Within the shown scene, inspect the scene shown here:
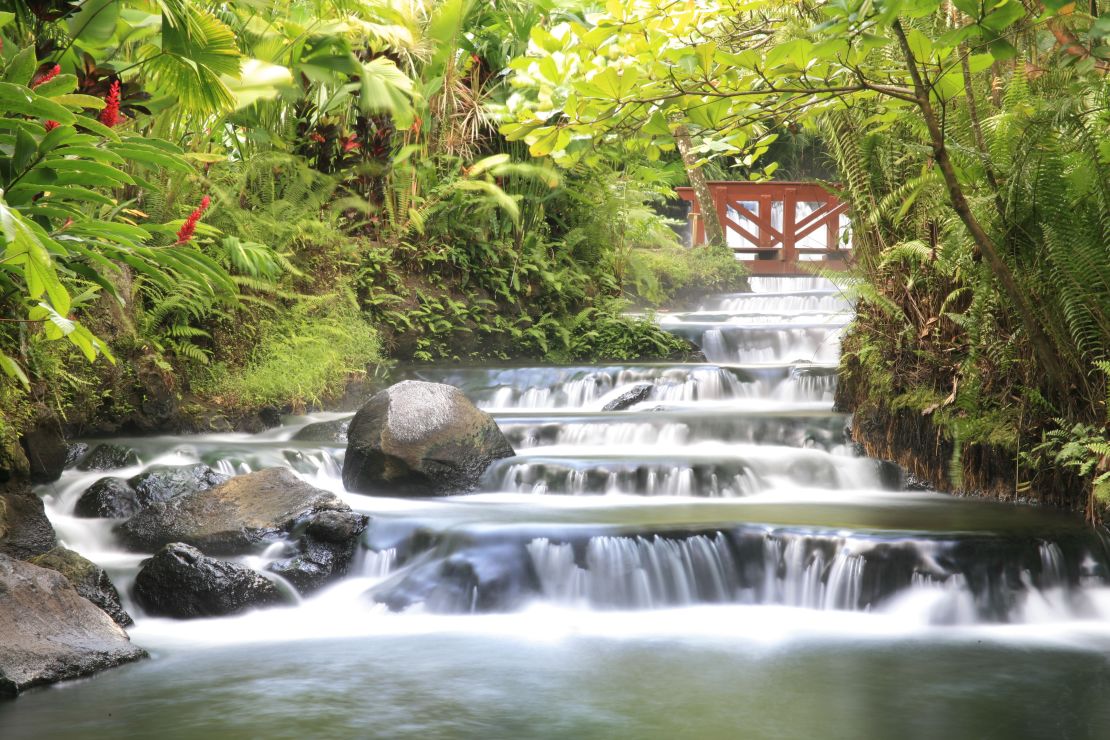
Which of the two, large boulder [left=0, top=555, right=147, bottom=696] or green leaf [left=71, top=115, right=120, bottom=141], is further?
green leaf [left=71, top=115, right=120, bottom=141]

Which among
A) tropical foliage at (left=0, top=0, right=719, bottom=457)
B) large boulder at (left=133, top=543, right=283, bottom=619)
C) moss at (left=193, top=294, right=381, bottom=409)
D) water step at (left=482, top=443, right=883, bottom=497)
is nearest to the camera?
large boulder at (left=133, top=543, right=283, bottom=619)

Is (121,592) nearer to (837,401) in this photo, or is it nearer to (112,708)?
(112,708)

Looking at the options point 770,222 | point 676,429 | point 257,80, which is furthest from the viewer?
point 770,222

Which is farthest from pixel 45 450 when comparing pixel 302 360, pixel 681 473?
pixel 681 473

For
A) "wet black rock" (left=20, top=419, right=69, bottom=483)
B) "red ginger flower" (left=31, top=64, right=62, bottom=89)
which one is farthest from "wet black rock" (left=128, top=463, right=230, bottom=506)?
"red ginger flower" (left=31, top=64, right=62, bottom=89)

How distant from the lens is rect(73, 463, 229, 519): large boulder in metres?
6.59

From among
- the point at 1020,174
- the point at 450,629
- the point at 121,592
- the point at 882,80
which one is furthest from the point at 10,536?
the point at 1020,174

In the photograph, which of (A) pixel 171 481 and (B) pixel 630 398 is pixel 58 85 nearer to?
(A) pixel 171 481

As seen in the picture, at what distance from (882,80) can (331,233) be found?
257 inches

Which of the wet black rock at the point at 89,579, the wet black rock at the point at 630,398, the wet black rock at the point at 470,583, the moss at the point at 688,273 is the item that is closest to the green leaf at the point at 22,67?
the wet black rock at the point at 89,579

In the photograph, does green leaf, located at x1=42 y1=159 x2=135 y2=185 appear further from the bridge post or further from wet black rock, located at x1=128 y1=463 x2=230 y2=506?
the bridge post

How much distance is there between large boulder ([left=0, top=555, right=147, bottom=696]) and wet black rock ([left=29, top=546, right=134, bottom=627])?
1.29ft

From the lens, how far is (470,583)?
18.4 feet

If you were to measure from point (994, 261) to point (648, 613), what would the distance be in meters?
2.54
